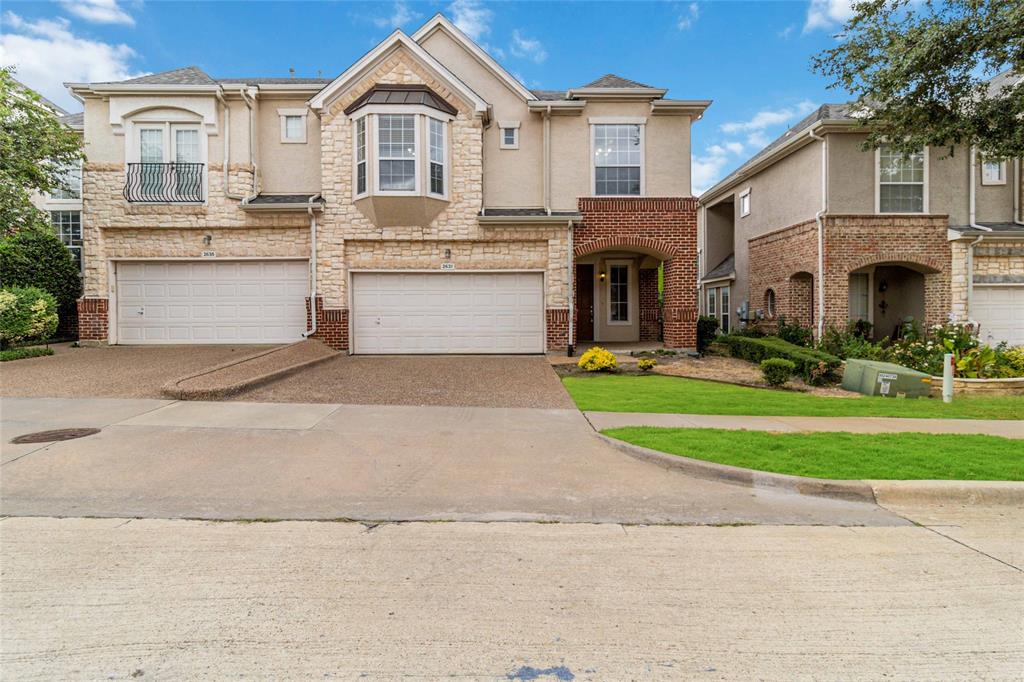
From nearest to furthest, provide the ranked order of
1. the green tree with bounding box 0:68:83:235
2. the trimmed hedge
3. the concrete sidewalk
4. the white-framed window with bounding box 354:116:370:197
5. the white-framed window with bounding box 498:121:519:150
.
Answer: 1. the concrete sidewalk
2. the trimmed hedge
3. the green tree with bounding box 0:68:83:235
4. the white-framed window with bounding box 354:116:370:197
5. the white-framed window with bounding box 498:121:519:150

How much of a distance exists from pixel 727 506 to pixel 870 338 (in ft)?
49.4

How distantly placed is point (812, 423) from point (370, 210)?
468 inches

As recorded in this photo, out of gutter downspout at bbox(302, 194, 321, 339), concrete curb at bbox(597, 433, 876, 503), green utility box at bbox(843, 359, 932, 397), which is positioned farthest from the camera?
gutter downspout at bbox(302, 194, 321, 339)

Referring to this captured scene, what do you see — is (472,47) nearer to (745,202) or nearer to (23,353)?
(745,202)

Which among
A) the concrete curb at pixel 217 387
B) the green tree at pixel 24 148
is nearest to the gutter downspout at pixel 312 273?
the concrete curb at pixel 217 387

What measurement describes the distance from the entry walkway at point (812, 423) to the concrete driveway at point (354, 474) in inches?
28.9

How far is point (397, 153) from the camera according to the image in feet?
47.1

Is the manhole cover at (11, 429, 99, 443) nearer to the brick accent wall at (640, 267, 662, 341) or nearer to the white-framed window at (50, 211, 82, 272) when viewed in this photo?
the white-framed window at (50, 211, 82, 272)

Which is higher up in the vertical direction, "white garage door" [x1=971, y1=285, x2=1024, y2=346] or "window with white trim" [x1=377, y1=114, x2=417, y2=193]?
"window with white trim" [x1=377, y1=114, x2=417, y2=193]

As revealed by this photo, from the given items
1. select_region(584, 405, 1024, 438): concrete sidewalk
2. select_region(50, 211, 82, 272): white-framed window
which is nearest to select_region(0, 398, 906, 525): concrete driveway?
select_region(584, 405, 1024, 438): concrete sidewalk

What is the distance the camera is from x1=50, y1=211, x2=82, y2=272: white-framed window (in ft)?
58.2

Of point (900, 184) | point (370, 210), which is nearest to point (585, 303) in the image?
point (370, 210)

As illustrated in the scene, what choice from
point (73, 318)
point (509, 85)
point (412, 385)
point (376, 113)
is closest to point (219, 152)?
point (376, 113)

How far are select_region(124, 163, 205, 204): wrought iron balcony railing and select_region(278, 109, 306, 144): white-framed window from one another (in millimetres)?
2490
